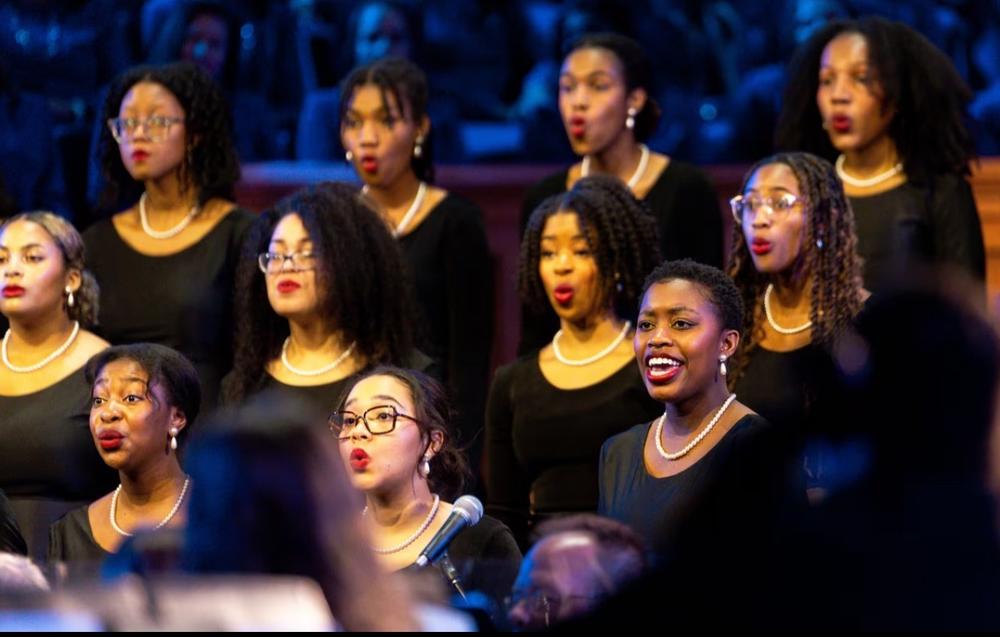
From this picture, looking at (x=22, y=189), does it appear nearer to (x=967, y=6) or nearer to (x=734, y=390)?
(x=734, y=390)

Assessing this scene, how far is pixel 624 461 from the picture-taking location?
3688 millimetres

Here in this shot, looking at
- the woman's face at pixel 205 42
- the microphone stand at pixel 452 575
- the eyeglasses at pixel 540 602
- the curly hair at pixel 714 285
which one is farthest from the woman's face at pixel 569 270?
the eyeglasses at pixel 540 602

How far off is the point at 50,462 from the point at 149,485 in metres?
0.33

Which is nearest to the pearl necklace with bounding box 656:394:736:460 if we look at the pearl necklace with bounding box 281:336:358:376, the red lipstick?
the red lipstick

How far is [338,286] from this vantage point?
432cm

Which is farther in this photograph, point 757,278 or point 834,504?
point 757,278

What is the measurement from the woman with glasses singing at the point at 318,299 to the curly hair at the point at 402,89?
483 mm

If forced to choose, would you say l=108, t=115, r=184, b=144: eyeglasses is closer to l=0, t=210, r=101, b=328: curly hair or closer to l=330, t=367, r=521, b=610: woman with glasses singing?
l=0, t=210, r=101, b=328: curly hair

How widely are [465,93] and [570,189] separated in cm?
171

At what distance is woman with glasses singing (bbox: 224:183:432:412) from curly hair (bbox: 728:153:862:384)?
2.32ft

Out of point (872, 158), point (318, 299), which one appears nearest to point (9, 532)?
point (318, 299)

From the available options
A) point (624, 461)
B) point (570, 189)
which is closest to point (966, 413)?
point (624, 461)

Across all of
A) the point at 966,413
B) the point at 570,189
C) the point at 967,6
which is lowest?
the point at 966,413

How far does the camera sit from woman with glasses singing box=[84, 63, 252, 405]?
4.55m
